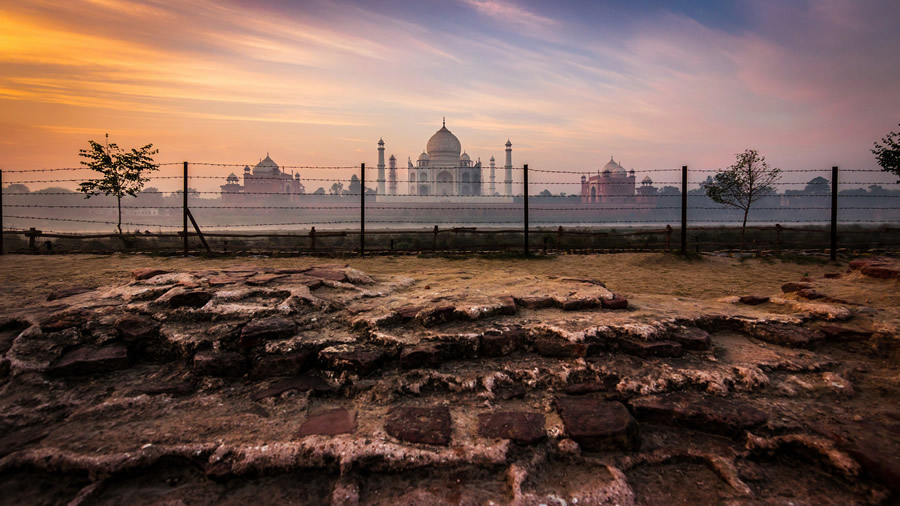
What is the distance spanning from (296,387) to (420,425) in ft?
2.50

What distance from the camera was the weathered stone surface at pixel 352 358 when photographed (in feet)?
7.70

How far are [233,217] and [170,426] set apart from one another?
74.8 m

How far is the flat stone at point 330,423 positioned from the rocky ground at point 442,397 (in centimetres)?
1

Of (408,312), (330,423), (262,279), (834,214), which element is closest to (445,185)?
(834,214)

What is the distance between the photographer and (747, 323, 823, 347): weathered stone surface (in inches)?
105

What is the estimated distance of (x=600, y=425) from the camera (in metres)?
1.81

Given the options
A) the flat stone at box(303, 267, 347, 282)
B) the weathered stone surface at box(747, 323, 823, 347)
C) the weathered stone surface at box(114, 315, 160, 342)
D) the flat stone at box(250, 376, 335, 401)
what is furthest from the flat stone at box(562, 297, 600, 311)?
the weathered stone surface at box(114, 315, 160, 342)

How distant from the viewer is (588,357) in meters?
2.46

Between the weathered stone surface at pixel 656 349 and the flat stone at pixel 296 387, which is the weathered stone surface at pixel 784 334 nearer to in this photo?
the weathered stone surface at pixel 656 349

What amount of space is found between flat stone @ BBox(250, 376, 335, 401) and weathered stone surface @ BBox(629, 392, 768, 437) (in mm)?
1511

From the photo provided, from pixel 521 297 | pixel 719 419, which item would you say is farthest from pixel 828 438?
pixel 521 297

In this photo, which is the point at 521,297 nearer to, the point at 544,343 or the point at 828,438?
the point at 544,343

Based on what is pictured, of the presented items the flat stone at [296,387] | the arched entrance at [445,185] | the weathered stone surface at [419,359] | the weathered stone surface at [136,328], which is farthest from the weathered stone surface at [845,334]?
the arched entrance at [445,185]

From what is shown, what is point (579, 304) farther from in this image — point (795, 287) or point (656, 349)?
point (795, 287)
